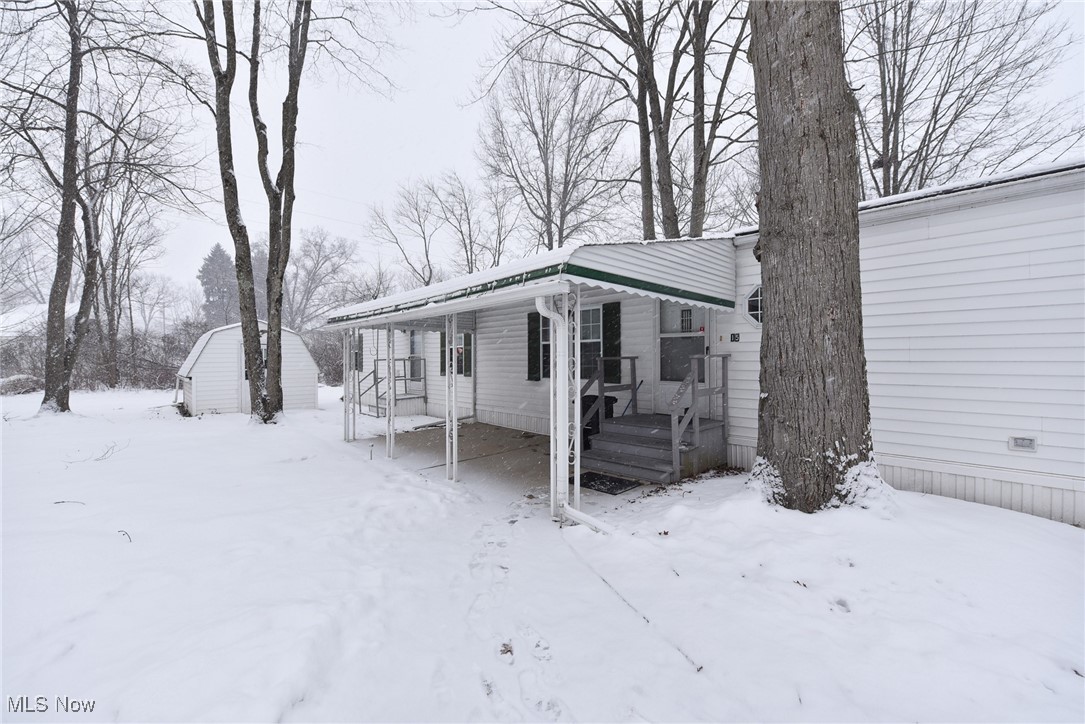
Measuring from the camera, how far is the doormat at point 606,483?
575cm

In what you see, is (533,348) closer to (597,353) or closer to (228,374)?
(597,353)

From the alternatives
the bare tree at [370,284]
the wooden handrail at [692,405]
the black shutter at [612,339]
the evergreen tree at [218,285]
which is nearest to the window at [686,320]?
the wooden handrail at [692,405]

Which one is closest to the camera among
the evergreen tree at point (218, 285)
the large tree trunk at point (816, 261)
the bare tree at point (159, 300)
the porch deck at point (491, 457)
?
the large tree trunk at point (816, 261)

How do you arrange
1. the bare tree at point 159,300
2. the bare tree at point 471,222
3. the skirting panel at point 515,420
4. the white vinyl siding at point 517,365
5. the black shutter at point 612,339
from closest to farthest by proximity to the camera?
the white vinyl siding at point 517,365 → the black shutter at point 612,339 → the skirting panel at point 515,420 → the bare tree at point 471,222 → the bare tree at point 159,300

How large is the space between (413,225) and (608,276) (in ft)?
80.3

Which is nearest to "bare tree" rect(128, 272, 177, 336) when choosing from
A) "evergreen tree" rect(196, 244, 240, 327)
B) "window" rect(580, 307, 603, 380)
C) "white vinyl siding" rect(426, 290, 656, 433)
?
"evergreen tree" rect(196, 244, 240, 327)

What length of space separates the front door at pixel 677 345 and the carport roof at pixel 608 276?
2.35 ft

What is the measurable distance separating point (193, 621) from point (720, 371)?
6.44 meters

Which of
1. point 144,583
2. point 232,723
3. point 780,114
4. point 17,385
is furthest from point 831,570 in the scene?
point 17,385

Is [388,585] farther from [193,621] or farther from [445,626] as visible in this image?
[193,621]

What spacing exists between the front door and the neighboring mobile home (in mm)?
42

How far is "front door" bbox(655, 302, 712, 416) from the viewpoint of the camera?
6.85m

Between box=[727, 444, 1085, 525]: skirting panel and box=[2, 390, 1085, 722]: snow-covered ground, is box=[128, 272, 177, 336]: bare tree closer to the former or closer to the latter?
box=[2, 390, 1085, 722]: snow-covered ground

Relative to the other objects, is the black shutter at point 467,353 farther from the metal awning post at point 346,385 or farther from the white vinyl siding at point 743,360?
the white vinyl siding at point 743,360
